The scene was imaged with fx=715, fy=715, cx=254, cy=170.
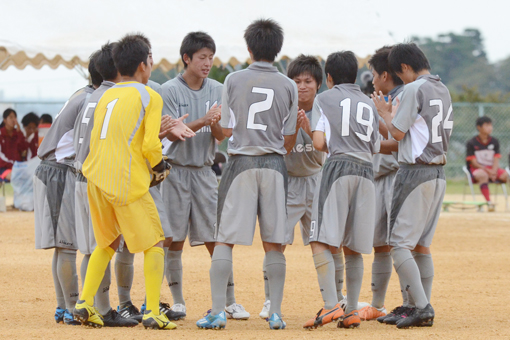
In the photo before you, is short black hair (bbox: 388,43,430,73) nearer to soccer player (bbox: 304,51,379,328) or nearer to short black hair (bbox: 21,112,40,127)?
soccer player (bbox: 304,51,379,328)

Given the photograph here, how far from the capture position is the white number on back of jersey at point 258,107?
5.32 meters

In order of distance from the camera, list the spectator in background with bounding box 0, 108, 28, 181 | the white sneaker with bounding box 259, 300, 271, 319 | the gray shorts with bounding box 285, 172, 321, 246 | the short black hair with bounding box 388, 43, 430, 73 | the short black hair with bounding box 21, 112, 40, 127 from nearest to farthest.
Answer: the short black hair with bounding box 388, 43, 430, 73 → the white sneaker with bounding box 259, 300, 271, 319 → the gray shorts with bounding box 285, 172, 321, 246 → the spectator in background with bounding box 0, 108, 28, 181 → the short black hair with bounding box 21, 112, 40, 127

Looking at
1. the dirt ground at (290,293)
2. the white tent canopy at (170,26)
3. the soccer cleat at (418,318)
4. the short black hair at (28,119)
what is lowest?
the dirt ground at (290,293)

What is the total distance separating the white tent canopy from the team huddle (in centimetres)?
861

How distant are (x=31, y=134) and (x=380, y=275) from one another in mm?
11972

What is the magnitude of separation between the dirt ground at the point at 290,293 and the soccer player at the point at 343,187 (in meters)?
0.43

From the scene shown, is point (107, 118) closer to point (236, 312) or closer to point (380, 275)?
point (236, 312)

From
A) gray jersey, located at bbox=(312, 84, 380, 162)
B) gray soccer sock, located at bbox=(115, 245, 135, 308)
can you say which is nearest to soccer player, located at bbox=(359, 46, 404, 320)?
gray jersey, located at bbox=(312, 84, 380, 162)

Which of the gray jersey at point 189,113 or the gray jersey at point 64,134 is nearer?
the gray jersey at point 64,134

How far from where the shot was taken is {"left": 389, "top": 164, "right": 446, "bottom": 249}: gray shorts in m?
5.54

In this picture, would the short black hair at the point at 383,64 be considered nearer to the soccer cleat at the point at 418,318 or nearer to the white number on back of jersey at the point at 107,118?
the soccer cleat at the point at 418,318

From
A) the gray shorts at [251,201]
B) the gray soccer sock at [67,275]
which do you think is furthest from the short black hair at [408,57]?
the gray soccer sock at [67,275]

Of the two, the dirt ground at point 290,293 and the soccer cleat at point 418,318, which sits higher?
the soccer cleat at point 418,318

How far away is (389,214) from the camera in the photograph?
5734 millimetres
